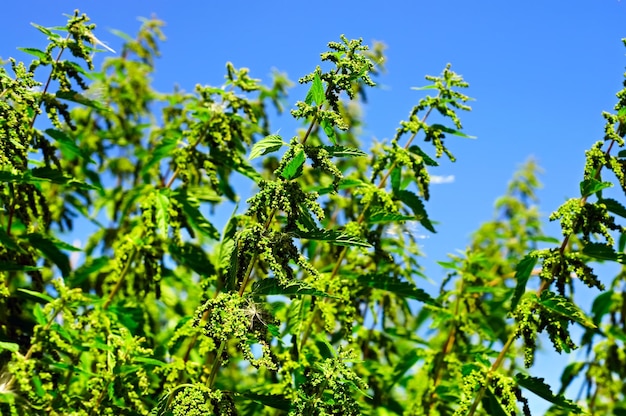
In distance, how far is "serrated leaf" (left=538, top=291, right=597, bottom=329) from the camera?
345 centimetres

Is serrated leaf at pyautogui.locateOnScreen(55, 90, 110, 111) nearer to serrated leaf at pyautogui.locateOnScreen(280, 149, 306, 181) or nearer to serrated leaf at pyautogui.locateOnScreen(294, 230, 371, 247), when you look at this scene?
serrated leaf at pyautogui.locateOnScreen(280, 149, 306, 181)

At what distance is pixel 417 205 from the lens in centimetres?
461

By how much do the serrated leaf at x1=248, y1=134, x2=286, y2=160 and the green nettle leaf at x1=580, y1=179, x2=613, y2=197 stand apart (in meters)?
1.74

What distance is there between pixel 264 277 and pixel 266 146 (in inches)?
44.0

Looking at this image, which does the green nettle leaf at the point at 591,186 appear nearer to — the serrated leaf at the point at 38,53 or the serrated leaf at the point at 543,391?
the serrated leaf at the point at 543,391

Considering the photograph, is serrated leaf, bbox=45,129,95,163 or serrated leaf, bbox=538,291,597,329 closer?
serrated leaf, bbox=538,291,597,329

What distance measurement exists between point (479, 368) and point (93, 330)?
2.13 metres

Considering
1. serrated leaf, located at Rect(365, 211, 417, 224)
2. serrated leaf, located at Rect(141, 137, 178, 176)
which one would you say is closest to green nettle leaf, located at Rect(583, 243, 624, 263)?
serrated leaf, located at Rect(365, 211, 417, 224)

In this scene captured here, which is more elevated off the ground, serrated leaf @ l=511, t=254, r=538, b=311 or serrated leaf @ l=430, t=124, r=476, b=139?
serrated leaf @ l=430, t=124, r=476, b=139

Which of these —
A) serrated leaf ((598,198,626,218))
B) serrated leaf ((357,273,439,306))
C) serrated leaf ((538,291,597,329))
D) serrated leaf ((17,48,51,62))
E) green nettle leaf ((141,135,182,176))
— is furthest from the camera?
green nettle leaf ((141,135,182,176))

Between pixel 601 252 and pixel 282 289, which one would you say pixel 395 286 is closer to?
pixel 601 252

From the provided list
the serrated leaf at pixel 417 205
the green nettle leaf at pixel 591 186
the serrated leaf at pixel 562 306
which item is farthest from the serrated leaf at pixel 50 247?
the green nettle leaf at pixel 591 186

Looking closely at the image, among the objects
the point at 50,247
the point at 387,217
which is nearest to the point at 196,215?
the point at 50,247

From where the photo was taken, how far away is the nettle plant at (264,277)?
9.96 ft
